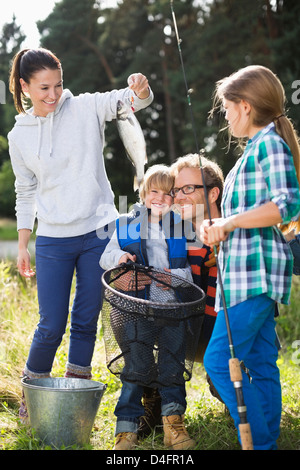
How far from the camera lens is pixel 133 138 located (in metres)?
3.39

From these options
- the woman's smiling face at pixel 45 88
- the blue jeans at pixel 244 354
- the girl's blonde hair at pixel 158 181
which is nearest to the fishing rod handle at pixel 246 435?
the blue jeans at pixel 244 354

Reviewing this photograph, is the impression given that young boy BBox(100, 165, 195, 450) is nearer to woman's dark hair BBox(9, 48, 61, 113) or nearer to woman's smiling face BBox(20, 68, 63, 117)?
woman's smiling face BBox(20, 68, 63, 117)

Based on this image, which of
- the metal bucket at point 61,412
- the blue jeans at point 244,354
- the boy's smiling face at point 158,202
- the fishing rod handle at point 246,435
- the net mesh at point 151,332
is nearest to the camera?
the fishing rod handle at point 246,435

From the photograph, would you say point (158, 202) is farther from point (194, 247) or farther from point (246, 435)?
point (246, 435)

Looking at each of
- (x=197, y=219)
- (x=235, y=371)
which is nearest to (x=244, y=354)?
(x=235, y=371)

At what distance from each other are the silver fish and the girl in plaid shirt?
0.74 m

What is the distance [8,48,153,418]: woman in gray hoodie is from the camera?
3.33 meters

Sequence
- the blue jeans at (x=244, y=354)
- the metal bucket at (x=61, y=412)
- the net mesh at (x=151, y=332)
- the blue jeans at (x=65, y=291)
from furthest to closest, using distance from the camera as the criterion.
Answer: the blue jeans at (x=65, y=291) < the metal bucket at (x=61, y=412) < the net mesh at (x=151, y=332) < the blue jeans at (x=244, y=354)

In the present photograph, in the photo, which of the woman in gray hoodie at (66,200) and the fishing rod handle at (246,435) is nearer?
the fishing rod handle at (246,435)

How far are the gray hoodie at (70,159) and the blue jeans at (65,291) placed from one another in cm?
8

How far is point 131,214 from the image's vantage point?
324cm

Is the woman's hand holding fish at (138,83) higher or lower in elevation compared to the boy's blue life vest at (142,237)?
higher

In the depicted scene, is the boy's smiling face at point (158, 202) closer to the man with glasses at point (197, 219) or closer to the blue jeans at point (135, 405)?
the man with glasses at point (197, 219)

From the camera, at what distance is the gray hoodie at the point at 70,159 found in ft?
10.9
